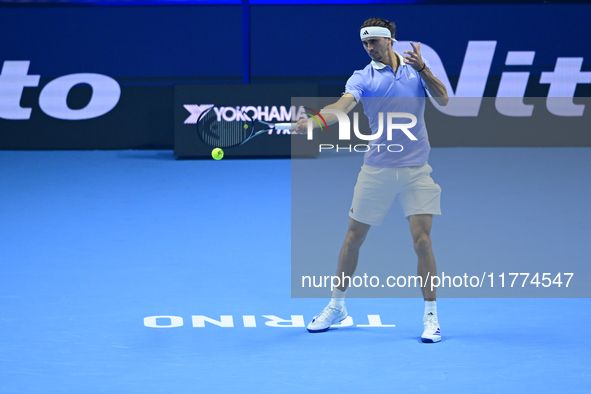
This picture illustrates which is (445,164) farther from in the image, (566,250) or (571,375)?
(571,375)

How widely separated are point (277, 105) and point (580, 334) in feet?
29.0

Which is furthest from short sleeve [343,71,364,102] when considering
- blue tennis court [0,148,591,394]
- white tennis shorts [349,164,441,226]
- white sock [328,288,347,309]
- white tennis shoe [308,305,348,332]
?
blue tennis court [0,148,591,394]

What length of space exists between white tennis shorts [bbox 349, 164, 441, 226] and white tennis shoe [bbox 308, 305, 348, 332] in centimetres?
58

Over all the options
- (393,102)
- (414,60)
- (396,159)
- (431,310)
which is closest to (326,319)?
(431,310)

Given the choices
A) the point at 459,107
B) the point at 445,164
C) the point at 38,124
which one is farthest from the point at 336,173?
the point at 38,124

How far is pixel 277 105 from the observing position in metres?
12.7

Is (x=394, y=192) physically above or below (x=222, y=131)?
below

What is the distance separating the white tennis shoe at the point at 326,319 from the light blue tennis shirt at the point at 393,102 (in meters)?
0.90

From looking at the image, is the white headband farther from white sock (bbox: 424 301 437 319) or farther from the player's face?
white sock (bbox: 424 301 437 319)

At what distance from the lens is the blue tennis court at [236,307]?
12.4ft

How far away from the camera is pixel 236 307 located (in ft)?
16.1

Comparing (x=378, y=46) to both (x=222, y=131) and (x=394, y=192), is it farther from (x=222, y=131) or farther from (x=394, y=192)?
(x=222, y=131)

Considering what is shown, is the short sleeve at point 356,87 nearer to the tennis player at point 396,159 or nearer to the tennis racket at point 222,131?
the tennis player at point 396,159

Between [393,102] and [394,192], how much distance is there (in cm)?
51
